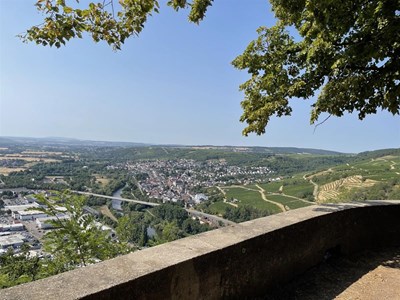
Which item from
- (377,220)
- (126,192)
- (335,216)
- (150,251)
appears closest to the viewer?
(150,251)

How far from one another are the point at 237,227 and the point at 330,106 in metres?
4.46

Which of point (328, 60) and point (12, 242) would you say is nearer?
point (328, 60)

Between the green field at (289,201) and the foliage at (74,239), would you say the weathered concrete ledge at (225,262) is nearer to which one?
the foliage at (74,239)

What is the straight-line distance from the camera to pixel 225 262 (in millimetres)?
2936

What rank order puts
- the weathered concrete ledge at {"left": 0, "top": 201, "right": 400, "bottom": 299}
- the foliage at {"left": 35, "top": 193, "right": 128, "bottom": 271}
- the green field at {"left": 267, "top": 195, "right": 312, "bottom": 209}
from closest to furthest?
the weathered concrete ledge at {"left": 0, "top": 201, "right": 400, "bottom": 299} < the foliage at {"left": 35, "top": 193, "right": 128, "bottom": 271} < the green field at {"left": 267, "top": 195, "right": 312, "bottom": 209}

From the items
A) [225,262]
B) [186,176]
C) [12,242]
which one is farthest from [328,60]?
[186,176]

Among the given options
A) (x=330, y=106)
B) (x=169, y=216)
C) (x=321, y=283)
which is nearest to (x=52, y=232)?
(x=321, y=283)

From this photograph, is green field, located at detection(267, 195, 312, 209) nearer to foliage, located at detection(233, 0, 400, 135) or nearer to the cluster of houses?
the cluster of houses

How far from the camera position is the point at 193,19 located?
605 cm

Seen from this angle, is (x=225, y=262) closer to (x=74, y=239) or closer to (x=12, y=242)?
(x=74, y=239)

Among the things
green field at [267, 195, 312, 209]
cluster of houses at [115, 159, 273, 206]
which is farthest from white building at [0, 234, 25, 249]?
cluster of houses at [115, 159, 273, 206]

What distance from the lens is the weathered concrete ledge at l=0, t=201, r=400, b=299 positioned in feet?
6.84

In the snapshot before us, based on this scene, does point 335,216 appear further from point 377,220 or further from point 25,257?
point 25,257

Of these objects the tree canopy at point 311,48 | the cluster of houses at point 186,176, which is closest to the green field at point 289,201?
the cluster of houses at point 186,176
